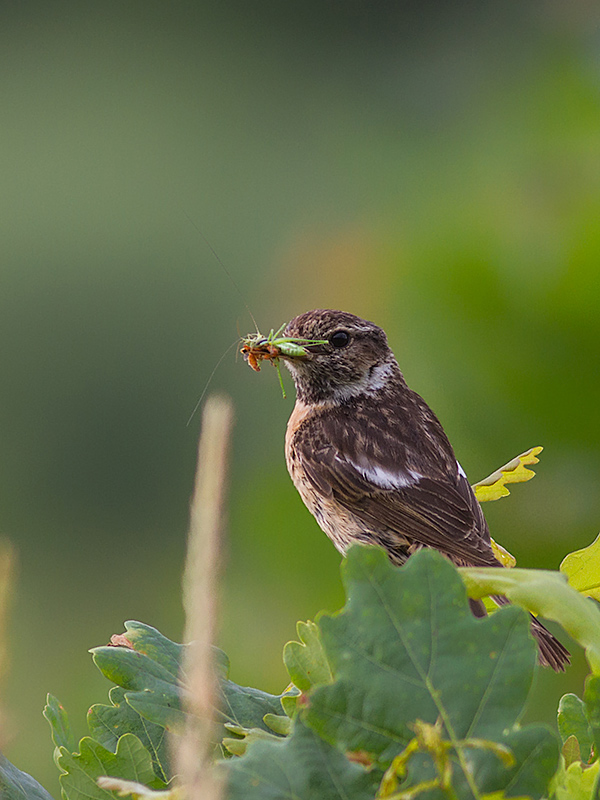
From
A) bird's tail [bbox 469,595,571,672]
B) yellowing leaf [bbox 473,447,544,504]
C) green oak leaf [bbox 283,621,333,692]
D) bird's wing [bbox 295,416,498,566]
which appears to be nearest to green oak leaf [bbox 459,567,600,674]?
green oak leaf [bbox 283,621,333,692]

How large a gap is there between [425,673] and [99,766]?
0.53 feet

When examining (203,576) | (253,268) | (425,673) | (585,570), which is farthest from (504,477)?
(253,268)

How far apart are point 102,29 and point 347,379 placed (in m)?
3.37

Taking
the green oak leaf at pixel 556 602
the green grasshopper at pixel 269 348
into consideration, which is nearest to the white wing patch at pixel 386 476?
the green grasshopper at pixel 269 348

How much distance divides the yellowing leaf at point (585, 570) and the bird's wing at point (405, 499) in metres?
0.47

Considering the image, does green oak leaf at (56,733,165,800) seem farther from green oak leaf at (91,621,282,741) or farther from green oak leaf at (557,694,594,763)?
green oak leaf at (557,694,594,763)

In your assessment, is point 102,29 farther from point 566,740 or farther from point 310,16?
point 566,740

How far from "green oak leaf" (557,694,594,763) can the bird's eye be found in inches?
35.5

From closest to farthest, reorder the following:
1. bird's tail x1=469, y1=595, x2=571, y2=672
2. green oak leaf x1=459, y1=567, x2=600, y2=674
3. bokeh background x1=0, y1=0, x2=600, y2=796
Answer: green oak leaf x1=459, y1=567, x2=600, y2=674
bird's tail x1=469, y1=595, x2=571, y2=672
bokeh background x1=0, y1=0, x2=600, y2=796

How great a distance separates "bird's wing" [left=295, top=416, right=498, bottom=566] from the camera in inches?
39.8

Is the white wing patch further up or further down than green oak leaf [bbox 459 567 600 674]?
further down

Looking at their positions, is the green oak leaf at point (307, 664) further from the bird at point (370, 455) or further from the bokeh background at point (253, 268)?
the bird at point (370, 455)

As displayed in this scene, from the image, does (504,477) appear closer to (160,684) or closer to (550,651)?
(550,651)

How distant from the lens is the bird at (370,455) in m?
1.05
